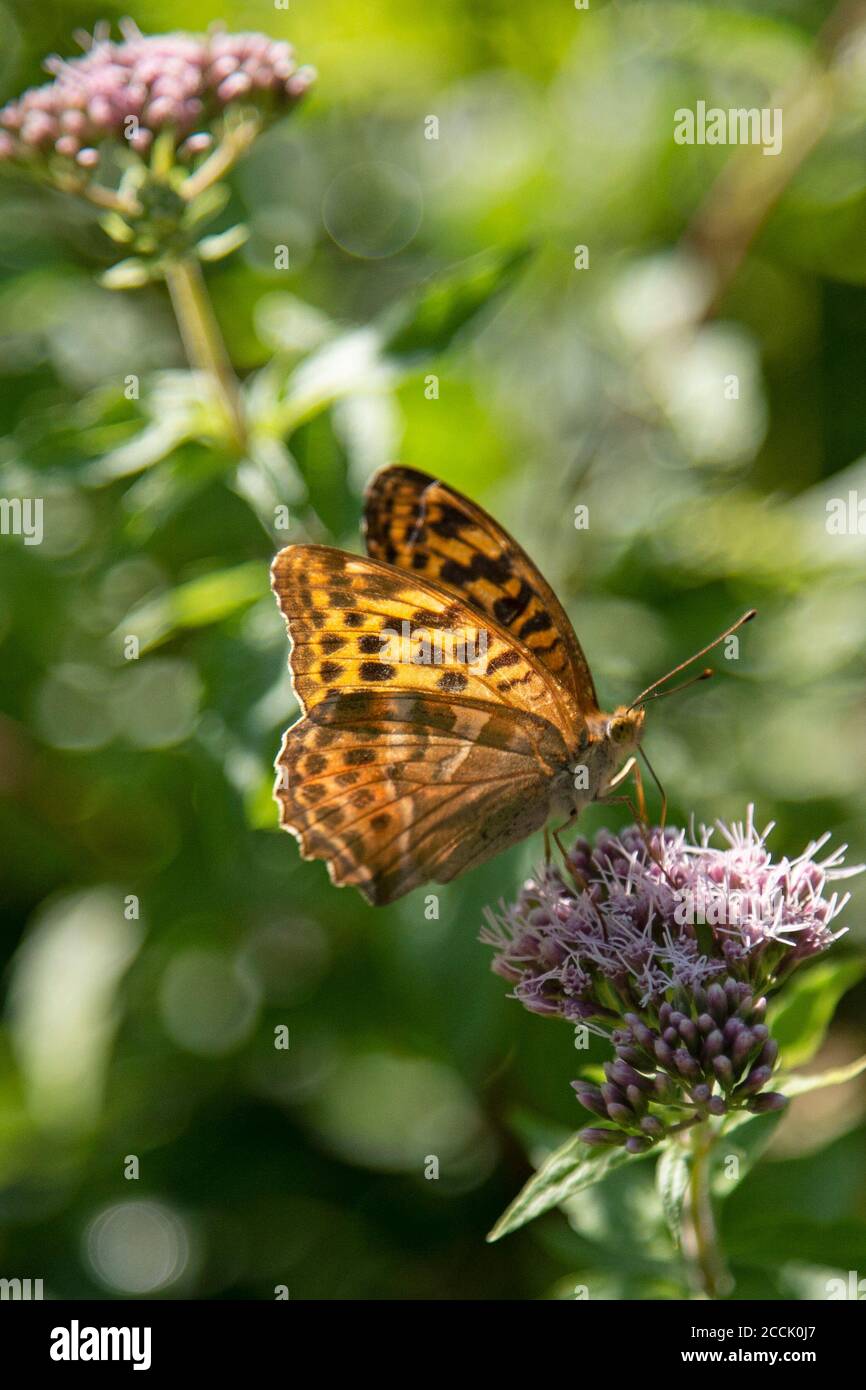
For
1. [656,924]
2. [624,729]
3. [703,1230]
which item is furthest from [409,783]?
[703,1230]

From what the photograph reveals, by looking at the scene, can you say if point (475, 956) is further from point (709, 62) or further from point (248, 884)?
point (709, 62)

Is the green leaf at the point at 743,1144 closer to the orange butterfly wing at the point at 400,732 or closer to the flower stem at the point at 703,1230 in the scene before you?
the flower stem at the point at 703,1230

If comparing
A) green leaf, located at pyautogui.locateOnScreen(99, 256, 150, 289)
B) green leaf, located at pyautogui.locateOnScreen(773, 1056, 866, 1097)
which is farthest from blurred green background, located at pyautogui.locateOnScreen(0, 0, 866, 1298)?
green leaf, located at pyautogui.locateOnScreen(773, 1056, 866, 1097)

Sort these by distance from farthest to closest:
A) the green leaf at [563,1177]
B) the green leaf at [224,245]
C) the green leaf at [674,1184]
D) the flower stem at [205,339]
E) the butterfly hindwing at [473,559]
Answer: the flower stem at [205,339] < the green leaf at [224,245] < the butterfly hindwing at [473,559] < the green leaf at [674,1184] < the green leaf at [563,1177]

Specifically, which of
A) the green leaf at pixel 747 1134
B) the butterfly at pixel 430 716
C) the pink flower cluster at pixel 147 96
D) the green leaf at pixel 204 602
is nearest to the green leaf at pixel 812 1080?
the green leaf at pixel 747 1134

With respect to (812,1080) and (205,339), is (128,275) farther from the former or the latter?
(812,1080)

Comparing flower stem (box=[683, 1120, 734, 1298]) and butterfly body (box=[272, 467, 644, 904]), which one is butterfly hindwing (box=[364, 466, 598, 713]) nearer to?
butterfly body (box=[272, 467, 644, 904])
